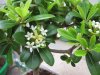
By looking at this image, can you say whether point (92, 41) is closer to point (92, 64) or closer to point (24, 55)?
point (92, 64)

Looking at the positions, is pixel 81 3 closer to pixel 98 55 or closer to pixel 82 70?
pixel 98 55

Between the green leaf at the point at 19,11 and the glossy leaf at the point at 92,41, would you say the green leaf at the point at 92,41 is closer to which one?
the glossy leaf at the point at 92,41

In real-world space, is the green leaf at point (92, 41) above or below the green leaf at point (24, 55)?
above

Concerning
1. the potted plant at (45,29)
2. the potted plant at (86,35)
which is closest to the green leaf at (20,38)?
the potted plant at (45,29)

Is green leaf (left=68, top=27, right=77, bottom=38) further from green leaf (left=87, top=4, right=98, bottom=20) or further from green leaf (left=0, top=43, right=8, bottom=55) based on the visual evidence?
green leaf (left=0, top=43, right=8, bottom=55)

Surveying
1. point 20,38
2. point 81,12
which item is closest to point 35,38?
point 20,38

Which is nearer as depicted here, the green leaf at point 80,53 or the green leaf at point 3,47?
the green leaf at point 80,53

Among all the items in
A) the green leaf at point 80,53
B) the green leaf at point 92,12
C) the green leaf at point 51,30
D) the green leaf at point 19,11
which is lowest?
the green leaf at point 80,53
